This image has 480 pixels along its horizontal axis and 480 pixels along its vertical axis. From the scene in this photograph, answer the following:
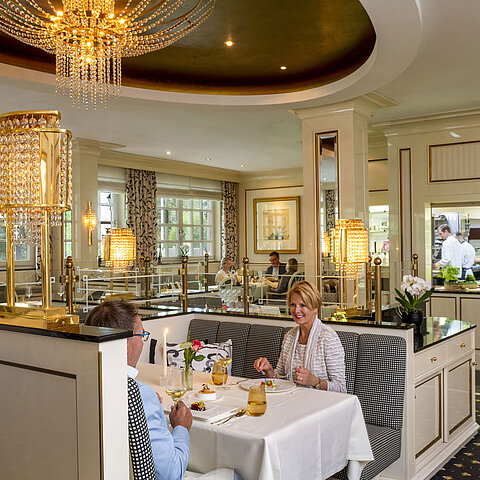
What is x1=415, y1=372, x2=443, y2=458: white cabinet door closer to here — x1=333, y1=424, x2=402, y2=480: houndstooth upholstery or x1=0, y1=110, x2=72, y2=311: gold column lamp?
x1=333, y1=424, x2=402, y2=480: houndstooth upholstery

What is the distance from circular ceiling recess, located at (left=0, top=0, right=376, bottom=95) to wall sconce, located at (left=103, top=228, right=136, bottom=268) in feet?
8.53

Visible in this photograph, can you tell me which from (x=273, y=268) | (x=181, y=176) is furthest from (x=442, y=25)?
(x=181, y=176)

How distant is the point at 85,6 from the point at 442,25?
8.89 ft

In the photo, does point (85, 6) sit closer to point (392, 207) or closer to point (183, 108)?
point (183, 108)

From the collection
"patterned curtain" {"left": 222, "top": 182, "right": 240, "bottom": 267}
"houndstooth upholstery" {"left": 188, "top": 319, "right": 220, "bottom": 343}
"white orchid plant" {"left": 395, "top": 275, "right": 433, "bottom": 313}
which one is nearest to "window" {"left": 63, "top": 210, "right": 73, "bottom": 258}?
"patterned curtain" {"left": 222, "top": 182, "right": 240, "bottom": 267}

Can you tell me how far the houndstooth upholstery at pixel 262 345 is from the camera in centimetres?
380

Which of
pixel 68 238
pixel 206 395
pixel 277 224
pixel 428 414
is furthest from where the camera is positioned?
pixel 277 224

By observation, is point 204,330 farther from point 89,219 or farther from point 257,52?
point 89,219

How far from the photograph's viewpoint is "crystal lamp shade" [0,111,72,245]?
1.89 m

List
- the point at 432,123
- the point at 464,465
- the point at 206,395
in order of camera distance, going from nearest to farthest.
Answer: the point at 206,395 → the point at 464,465 → the point at 432,123

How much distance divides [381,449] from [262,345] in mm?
1086

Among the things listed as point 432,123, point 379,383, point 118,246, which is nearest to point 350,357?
point 379,383

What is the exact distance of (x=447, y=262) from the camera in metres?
7.68

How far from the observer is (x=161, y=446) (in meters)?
1.94
